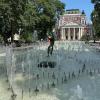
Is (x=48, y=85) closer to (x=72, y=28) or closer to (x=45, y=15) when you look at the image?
(x=45, y=15)

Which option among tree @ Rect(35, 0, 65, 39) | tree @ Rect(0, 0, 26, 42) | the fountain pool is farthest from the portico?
the fountain pool

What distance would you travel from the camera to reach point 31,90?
15.7m

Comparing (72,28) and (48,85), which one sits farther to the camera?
(72,28)

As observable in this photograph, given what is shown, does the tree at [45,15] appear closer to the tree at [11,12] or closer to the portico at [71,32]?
the tree at [11,12]

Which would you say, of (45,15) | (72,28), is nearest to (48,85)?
(45,15)

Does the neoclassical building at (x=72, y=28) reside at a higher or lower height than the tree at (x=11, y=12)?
lower

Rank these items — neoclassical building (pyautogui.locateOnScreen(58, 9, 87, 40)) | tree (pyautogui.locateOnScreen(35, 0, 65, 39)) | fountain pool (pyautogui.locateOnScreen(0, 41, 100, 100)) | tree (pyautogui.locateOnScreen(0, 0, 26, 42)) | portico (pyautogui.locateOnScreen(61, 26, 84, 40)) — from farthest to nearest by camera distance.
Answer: neoclassical building (pyautogui.locateOnScreen(58, 9, 87, 40)), portico (pyautogui.locateOnScreen(61, 26, 84, 40)), tree (pyautogui.locateOnScreen(35, 0, 65, 39)), tree (pyautogui.locateOnScreen(0, 0, 26, 42)), fountain pool (pyautogui.locateOnScreen(0, 41, 100, 100))

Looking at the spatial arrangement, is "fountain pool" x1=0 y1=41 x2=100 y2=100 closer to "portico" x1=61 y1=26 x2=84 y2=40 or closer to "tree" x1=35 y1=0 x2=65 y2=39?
"tree" x1=35 y1=0 x2=65 y2=39

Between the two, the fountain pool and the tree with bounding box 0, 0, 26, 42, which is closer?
Answer: the fountain pool

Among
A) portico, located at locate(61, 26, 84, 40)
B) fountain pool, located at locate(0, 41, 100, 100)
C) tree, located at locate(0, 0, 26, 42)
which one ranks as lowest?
portico, located at locate(61, 26, 84, 40)

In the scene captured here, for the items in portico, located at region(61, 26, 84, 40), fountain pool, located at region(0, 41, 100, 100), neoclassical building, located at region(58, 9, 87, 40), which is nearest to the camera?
fountain pool, located at region(0, 41, 100, 100)

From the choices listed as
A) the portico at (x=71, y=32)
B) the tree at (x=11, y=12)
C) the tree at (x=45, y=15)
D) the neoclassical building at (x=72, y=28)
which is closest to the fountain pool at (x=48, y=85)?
the tree at (x=11, y=12)

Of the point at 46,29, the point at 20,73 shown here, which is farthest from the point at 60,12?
the point at 20,73

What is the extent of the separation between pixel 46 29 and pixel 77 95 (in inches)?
2627
